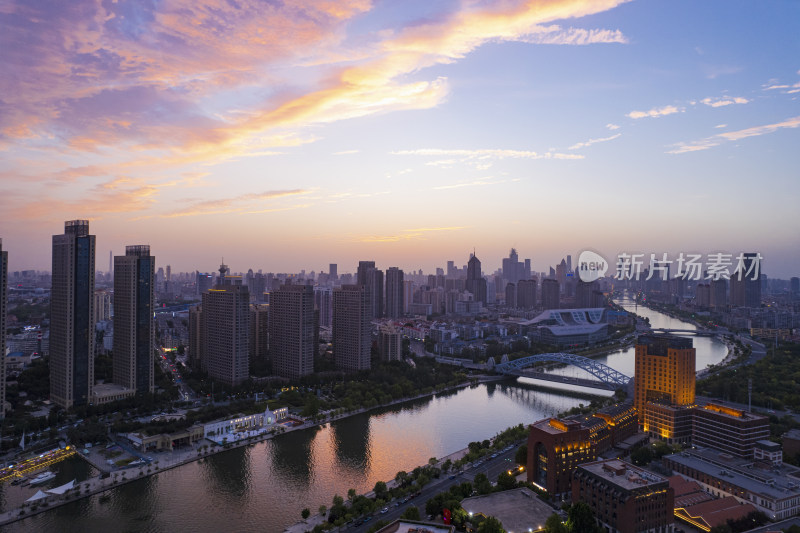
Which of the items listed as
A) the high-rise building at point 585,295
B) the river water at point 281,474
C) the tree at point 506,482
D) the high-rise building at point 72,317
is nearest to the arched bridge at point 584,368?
the river water at point 281,474

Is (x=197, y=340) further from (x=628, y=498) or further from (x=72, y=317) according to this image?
(x=628, y=498)

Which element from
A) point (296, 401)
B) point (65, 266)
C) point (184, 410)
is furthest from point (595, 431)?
point (65, 266)

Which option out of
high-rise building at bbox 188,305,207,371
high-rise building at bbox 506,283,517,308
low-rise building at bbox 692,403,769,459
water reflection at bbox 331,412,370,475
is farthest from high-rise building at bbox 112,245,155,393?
high-rise building at bbox 506,283,517,308

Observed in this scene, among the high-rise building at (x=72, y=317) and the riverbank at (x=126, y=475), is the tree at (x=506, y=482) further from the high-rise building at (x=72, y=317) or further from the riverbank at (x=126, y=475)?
the high-rise building at (x=72, y=317)

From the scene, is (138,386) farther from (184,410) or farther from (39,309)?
(39,309)

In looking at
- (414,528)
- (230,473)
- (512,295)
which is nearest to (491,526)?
(414,528)
